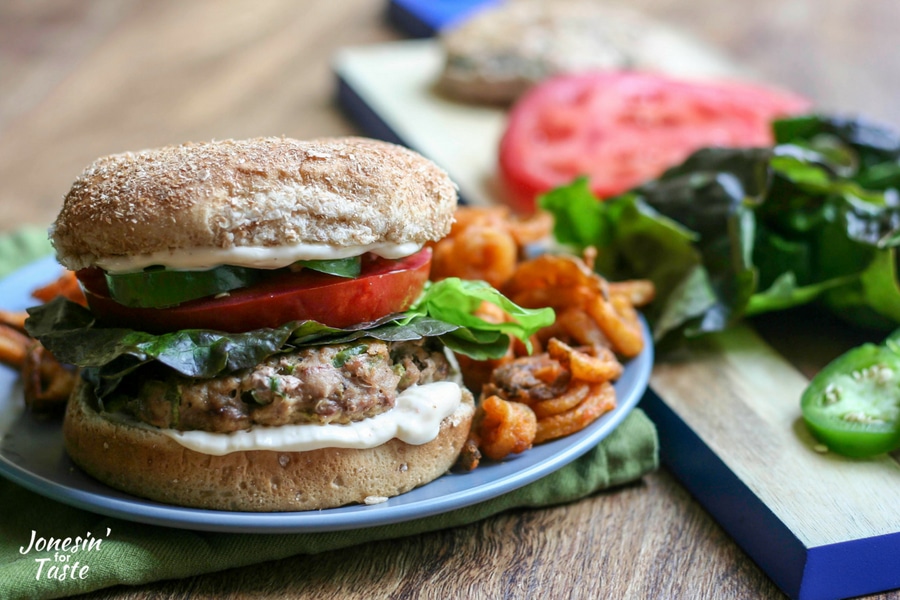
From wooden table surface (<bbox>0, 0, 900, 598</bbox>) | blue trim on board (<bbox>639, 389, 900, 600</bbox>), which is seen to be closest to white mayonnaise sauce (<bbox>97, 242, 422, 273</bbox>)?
wooden table surface (<bbox>0, 0, 900, 598</bbox>)

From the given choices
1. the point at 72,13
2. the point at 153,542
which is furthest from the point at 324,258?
the point at 72,13

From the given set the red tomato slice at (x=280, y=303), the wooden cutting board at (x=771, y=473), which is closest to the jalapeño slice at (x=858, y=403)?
the wooden cutting board at (x=771, y=473)

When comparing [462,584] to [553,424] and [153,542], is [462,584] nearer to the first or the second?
[553,424]

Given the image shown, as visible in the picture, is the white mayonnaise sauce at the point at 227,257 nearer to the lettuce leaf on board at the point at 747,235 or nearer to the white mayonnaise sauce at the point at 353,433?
the white mayonnaise sauce at the point at 353,433

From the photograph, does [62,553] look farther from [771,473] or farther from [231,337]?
[771,473]

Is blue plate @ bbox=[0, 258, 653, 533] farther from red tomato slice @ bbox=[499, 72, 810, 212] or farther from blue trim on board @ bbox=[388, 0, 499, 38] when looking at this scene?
blue trim on board @ bbox=[388, 0, 499, 38]
